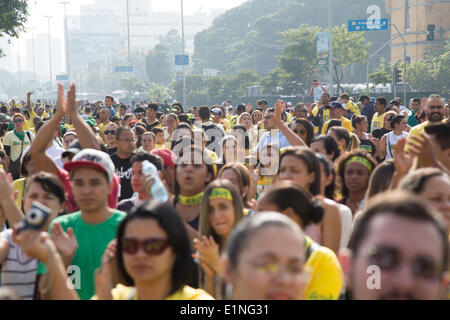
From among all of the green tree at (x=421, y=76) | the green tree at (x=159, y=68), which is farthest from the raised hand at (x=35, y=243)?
the green tree at (x=159, y=68)

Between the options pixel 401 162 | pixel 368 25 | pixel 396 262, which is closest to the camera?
pixel 396 262

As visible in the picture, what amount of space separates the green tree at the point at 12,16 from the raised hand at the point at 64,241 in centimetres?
2166

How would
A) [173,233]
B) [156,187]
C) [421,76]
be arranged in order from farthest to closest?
[421,76], [156,187], [173,233]

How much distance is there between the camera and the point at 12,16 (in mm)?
24719

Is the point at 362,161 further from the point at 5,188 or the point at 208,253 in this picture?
the point at 5,188

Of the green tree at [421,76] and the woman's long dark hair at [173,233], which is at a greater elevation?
the green tree at [421,76]

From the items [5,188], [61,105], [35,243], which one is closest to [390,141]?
[61,105]

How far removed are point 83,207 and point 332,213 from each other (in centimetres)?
172

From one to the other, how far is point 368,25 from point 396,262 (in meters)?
34.9

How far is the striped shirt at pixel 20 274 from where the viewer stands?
364 centimetres

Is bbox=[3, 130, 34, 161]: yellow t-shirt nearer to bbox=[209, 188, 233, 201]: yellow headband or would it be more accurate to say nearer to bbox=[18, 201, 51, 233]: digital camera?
bbox=[209, 188, 233, 201]: yellow headband

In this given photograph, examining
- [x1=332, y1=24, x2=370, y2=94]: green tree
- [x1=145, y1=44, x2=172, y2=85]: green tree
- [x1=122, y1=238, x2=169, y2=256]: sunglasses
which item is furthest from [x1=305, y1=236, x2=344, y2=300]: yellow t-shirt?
[x1=145, y1=44, x2=172, y2=85]: green tree

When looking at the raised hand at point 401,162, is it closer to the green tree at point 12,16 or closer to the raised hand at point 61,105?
the raised hand at point 61,105
